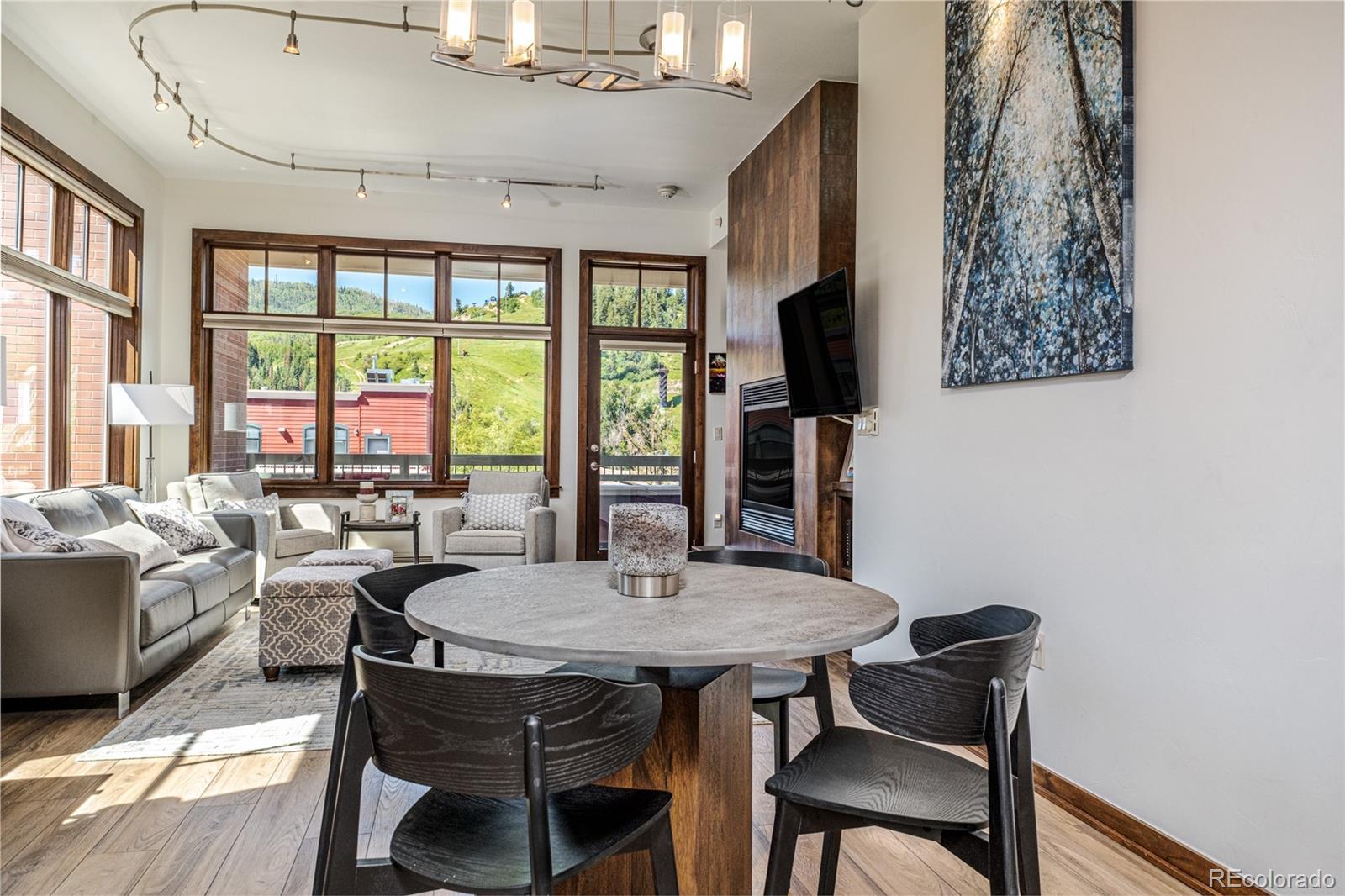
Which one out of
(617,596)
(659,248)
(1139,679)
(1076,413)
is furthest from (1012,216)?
(659,248)

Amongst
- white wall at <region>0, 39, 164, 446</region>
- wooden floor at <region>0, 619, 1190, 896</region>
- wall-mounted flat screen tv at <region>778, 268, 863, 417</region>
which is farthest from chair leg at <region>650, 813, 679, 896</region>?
white wall at <region>0, 39, 164, 446</region>

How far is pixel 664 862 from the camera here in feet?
4.47

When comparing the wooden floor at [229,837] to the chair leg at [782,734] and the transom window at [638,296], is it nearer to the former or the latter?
the chair leg at [782,734]

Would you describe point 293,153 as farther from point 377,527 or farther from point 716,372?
point 716,372

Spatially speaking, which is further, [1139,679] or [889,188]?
[889,188]

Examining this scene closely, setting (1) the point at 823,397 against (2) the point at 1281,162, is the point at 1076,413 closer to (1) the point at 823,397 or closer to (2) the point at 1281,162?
(2) the point at 1281,162

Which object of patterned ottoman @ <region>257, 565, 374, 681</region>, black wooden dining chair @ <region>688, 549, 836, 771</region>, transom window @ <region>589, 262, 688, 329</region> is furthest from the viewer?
transom window @ <region>589, 262, 688, 329</region>

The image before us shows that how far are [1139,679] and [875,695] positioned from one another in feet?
4.08

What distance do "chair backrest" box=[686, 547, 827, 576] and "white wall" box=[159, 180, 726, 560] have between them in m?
4.68

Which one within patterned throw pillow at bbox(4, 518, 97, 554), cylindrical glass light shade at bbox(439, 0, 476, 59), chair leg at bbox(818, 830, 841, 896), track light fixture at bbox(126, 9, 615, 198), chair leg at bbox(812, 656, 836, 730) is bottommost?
chair leg at bbox(818, 830, 841, 896)

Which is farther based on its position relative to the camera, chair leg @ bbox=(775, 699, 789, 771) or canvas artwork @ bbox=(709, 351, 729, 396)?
canvas artwork @ bbox=(709, 351, 729, 396)

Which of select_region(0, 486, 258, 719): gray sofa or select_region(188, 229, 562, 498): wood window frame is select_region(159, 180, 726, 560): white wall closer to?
select_region(188, 229, 562, 498): wood window frame

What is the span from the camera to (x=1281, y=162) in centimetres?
176

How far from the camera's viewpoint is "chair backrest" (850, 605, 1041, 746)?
1303 millimetres
